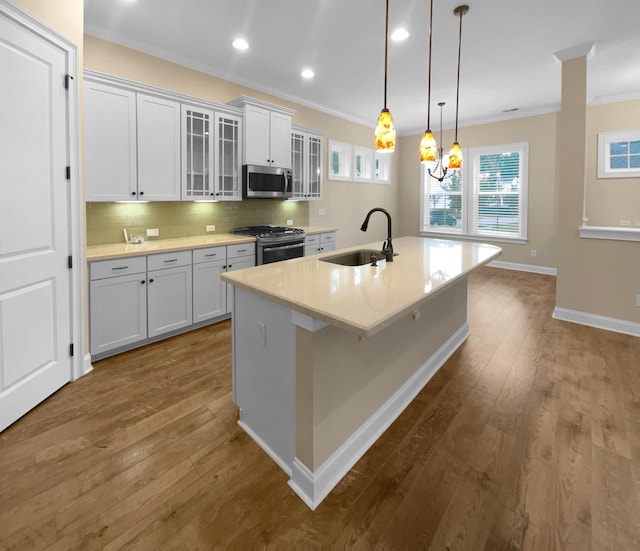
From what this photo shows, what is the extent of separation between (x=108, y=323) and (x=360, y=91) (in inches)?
173

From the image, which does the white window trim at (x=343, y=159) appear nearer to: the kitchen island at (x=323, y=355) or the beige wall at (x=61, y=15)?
the beige wall at (x=61, y=15)

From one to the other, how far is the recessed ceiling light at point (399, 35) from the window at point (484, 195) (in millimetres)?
3653

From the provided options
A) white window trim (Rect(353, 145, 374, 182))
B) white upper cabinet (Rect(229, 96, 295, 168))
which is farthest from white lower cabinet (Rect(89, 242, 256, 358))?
white window trim (Rect(353, 145, 374, 182))

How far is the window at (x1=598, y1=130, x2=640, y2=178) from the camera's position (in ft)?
17.4

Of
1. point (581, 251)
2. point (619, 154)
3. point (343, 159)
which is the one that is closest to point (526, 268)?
point (619, 154)

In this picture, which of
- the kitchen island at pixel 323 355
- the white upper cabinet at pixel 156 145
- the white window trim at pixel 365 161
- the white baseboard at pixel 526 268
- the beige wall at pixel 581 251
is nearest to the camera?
the kitchen island at pixel 323 355

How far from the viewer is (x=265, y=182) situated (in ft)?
14.3

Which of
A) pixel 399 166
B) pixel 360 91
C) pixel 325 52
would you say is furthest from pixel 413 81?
pixel 399 166

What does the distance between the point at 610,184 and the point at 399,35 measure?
441 centimetres

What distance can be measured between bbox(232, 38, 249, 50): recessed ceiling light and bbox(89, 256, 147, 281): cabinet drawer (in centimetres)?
235

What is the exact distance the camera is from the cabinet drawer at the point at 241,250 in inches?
150

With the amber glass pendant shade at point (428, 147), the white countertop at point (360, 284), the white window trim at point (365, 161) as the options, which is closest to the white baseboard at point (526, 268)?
the white window trim at point (365, 161)

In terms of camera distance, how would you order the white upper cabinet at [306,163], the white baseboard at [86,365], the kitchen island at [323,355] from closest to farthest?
1. the kitchen island at [323,355]
2. the white baseboard at [86,365]
3. the white upper cabinet at [306,163]

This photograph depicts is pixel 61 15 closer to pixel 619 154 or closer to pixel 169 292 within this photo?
pixel 169 292
